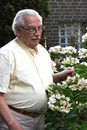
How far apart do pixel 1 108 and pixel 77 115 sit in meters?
0.55

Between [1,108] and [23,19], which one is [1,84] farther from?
[23,19]

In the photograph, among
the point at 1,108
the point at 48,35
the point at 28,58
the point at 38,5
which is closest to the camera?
the point at 1,108

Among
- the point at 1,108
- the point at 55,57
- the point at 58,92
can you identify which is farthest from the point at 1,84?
the point at 55,57

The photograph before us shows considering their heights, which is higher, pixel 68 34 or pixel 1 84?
pixel 1 84

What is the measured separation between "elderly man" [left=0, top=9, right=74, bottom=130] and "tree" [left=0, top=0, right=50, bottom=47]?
569cm

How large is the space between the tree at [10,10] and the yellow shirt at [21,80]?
5.74 metres

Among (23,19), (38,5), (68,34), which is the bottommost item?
(68,34)

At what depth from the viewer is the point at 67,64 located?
4.89m

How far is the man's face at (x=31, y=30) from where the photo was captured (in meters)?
3.65

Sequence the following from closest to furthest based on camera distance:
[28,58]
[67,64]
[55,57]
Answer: [28,58], [67,64], [55,57]

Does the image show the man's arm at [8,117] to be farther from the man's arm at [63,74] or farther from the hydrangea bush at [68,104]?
the man's arm at [63,74]

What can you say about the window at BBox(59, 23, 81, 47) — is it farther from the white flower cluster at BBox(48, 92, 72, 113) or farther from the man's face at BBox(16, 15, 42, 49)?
the white flower cluster at BBox(48, 92, 72, 113)

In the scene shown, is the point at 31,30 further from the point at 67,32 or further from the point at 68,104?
the point at 67,32

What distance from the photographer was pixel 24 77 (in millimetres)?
3600
